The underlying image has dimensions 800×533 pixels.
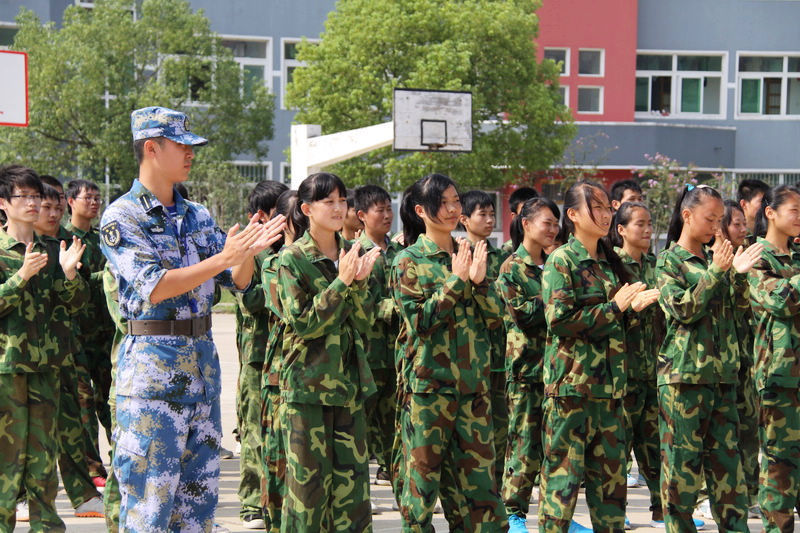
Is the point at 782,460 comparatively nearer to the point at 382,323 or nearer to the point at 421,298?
the point at 421,298

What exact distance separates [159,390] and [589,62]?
27291 mm

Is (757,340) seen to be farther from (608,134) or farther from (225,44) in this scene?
(225,44)

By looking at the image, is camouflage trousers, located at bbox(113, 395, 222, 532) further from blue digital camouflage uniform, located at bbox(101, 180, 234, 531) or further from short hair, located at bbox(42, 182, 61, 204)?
short hair, located at bbox(42, 182, 61, 204)

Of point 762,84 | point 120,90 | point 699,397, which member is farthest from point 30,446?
point 762,84

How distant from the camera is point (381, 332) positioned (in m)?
7.14

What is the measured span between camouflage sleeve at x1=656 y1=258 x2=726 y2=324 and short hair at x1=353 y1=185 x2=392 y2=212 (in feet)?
7.42

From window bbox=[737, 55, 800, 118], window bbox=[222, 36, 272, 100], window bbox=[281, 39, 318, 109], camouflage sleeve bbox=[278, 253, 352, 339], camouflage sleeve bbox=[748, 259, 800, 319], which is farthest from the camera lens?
window bbox=[737, 55, 800, 118]

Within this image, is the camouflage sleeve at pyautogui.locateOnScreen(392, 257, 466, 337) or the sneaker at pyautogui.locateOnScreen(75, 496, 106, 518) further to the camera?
the sneaker at pyautogui.locateOnScreen(75, 496, 106, 518)

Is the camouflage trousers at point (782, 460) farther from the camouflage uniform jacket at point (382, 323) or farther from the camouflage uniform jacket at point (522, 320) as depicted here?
the camouflage uniform jacket at point (382, 323)

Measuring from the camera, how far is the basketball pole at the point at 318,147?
1373cm

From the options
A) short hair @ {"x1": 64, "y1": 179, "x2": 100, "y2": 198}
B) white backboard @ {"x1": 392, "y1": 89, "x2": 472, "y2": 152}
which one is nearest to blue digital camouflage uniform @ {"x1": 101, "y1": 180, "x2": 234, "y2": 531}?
short hair @ {"x1": 64, "y1": 179, "x2": 100, "y2": 198}

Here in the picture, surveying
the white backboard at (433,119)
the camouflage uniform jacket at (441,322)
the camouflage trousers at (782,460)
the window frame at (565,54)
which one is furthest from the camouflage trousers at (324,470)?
the window frame at (565,54)

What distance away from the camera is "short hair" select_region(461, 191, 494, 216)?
7.20 m

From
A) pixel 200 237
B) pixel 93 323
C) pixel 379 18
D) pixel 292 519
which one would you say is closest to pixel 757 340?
pixel 292 519
